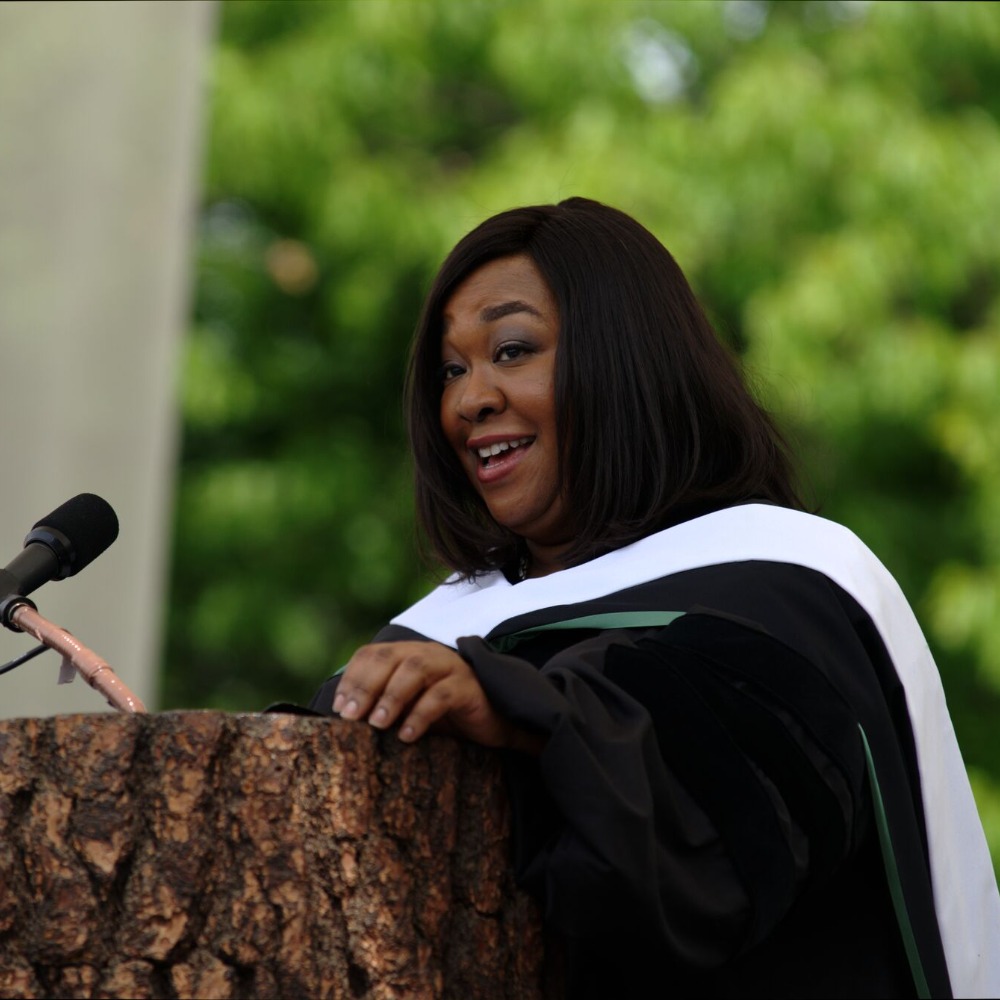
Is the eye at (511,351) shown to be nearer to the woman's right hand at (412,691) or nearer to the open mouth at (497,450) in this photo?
the open mouth at (497,450)

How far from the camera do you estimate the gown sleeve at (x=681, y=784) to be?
199cm

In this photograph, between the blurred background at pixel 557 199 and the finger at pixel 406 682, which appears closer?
the finger at pixel 406 682

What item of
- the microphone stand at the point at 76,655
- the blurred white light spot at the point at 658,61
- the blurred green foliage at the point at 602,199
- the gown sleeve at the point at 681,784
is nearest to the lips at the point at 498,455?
the gown sleeve at the point at 681,784

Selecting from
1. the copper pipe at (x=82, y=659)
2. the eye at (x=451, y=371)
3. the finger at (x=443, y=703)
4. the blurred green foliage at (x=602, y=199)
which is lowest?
the finger at (x=443, y=703)

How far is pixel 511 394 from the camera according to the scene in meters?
2.98

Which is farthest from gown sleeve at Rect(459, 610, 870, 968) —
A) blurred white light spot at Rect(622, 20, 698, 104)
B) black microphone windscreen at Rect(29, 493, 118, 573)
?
blurred white light spot at Rect(622, 20, 698, 104)

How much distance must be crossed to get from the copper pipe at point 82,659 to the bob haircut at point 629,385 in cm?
88

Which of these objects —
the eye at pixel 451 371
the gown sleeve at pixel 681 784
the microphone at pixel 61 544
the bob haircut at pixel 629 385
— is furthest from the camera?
the eye at pixel 451 371

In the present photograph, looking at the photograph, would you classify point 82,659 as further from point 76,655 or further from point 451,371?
point 451,371

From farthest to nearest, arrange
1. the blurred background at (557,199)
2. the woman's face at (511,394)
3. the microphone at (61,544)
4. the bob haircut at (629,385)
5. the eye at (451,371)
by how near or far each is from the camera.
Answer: the blurred background at (557,199)
the eye at (451,371)
the woman's face at (511,394)
the bob haircut at (629,385)
the microphone at (61,544)

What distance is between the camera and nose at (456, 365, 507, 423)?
3.00 m

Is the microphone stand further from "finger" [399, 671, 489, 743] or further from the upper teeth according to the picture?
the upper teeth

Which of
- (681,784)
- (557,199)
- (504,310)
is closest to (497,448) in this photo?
(504,310)

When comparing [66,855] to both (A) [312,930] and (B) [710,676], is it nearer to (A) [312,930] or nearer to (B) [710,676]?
(A) [312,930]
